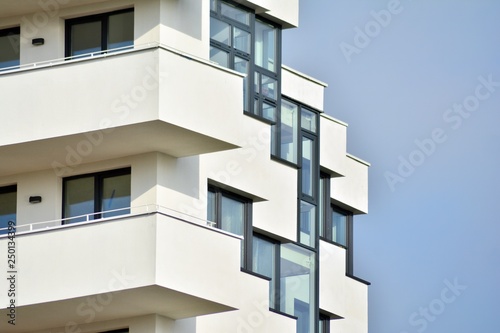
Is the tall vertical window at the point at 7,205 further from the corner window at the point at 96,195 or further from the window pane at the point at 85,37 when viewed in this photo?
the window pane at the point at 85,37

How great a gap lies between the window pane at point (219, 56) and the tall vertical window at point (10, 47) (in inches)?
158

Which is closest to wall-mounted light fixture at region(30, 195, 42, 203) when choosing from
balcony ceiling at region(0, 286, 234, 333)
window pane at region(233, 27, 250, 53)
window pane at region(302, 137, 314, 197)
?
balcony ceiling at region(0, 286, 234, 333)

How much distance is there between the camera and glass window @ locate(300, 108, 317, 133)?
53688 millimetres

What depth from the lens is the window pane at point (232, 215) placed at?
158 ft

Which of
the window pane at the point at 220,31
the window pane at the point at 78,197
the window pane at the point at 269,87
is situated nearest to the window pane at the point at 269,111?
the window pane at the point at 269,87

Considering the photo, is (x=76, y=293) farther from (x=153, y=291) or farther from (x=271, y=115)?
(x=271, y=115)

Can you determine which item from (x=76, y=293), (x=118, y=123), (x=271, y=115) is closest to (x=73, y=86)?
(x=118, y=123)

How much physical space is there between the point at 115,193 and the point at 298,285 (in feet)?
25.7

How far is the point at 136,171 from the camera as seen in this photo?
4544 cm

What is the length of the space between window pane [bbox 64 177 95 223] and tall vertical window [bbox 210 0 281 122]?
428cm

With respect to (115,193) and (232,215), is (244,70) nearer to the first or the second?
(232,215)

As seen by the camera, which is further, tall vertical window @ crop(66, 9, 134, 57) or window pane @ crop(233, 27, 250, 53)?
window pane @ crop(233, 27, 250, 53)

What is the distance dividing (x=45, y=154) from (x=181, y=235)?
355 cm

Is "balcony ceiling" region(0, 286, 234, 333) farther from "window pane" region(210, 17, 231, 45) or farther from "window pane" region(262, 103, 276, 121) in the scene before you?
"window pane" region(262, 103, 276, 121)
